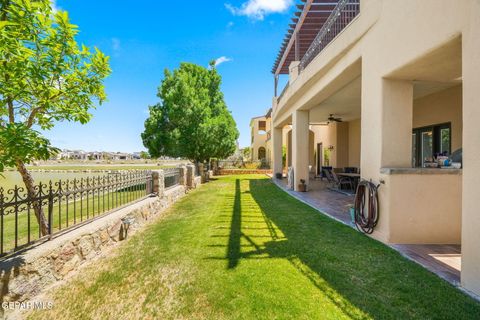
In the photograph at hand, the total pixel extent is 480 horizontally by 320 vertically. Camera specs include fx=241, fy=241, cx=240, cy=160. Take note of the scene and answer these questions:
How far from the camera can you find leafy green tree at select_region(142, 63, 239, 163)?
51.2 ft

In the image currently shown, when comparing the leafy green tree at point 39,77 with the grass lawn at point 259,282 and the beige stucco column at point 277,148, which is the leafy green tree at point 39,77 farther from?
the beige stucco column at point 277,148

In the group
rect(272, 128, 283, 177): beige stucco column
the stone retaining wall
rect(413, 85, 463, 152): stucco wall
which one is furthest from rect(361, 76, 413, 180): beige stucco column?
rect(272, 128, 283, 177): beige stucco column

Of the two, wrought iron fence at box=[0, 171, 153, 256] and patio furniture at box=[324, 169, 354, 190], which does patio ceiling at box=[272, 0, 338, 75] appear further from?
wrought iron fence at box=[0, 171, 153, 256]

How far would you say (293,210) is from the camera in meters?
7.25

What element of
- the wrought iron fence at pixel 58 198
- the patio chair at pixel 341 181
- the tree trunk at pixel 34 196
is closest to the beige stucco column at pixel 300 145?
the patio chair at pixel 341 181

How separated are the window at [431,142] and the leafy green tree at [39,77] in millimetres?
8584

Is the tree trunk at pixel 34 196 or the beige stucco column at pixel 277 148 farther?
the beige stucco column at pixel 277 148

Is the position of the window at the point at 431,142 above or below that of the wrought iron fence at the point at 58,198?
above

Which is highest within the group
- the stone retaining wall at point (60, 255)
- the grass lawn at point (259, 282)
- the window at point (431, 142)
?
the window at point (431, 142)

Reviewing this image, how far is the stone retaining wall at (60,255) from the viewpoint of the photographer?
8.98 ft

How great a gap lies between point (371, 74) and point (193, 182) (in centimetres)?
1042

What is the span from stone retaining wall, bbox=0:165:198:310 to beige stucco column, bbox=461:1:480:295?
5.24 m

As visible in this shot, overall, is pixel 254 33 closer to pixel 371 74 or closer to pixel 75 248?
pixel 371 74

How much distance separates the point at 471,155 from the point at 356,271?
2041 millimetres
